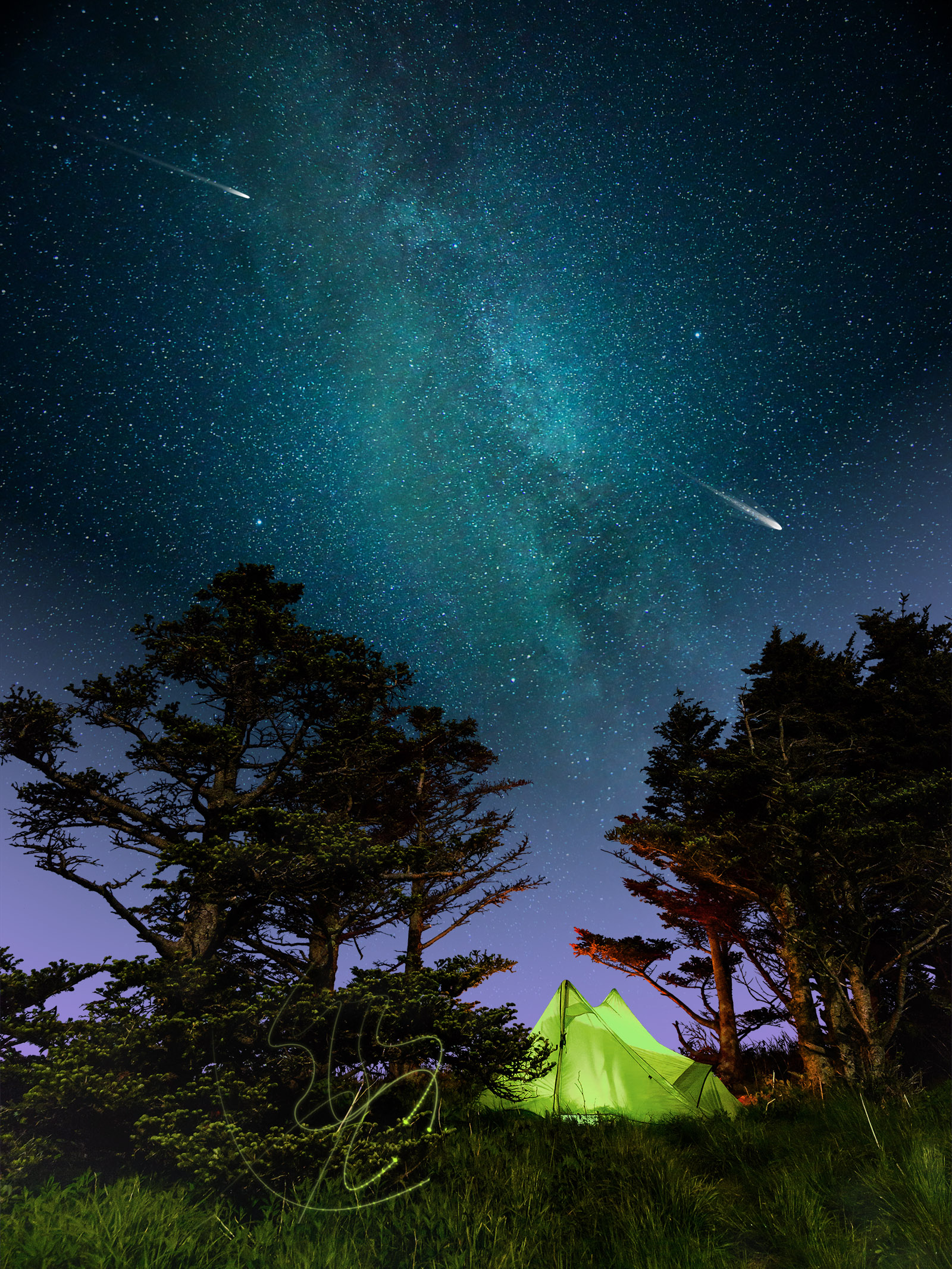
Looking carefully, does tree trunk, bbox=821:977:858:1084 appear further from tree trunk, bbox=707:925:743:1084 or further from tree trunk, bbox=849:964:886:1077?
tree trunk, bbox=707:925:743:1084

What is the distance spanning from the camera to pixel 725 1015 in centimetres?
1697

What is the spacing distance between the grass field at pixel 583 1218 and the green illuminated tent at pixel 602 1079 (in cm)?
539

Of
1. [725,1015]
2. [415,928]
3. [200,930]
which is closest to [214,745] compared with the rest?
[200,930]

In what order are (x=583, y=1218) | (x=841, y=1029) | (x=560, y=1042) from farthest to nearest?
(x=560, y=1042), (x=841, y=1029), (x=583, y=1218)

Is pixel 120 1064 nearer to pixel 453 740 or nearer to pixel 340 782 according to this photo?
pixel 340 782

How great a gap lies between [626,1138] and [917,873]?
292 inches

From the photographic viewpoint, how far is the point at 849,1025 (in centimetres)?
1166

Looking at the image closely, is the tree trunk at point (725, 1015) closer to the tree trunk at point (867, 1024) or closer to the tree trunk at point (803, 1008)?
the tree trunk at point (803, 1008)

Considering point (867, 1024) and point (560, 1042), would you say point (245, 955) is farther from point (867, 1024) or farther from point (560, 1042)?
point (867, 1024)

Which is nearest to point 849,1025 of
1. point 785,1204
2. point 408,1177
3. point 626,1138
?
point 626,1138

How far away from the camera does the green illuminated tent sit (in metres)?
12.2

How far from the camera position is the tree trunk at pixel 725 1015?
16.1 m

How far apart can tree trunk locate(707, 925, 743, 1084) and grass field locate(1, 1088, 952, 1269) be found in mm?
10205

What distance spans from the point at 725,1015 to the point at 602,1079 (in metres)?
6.13
